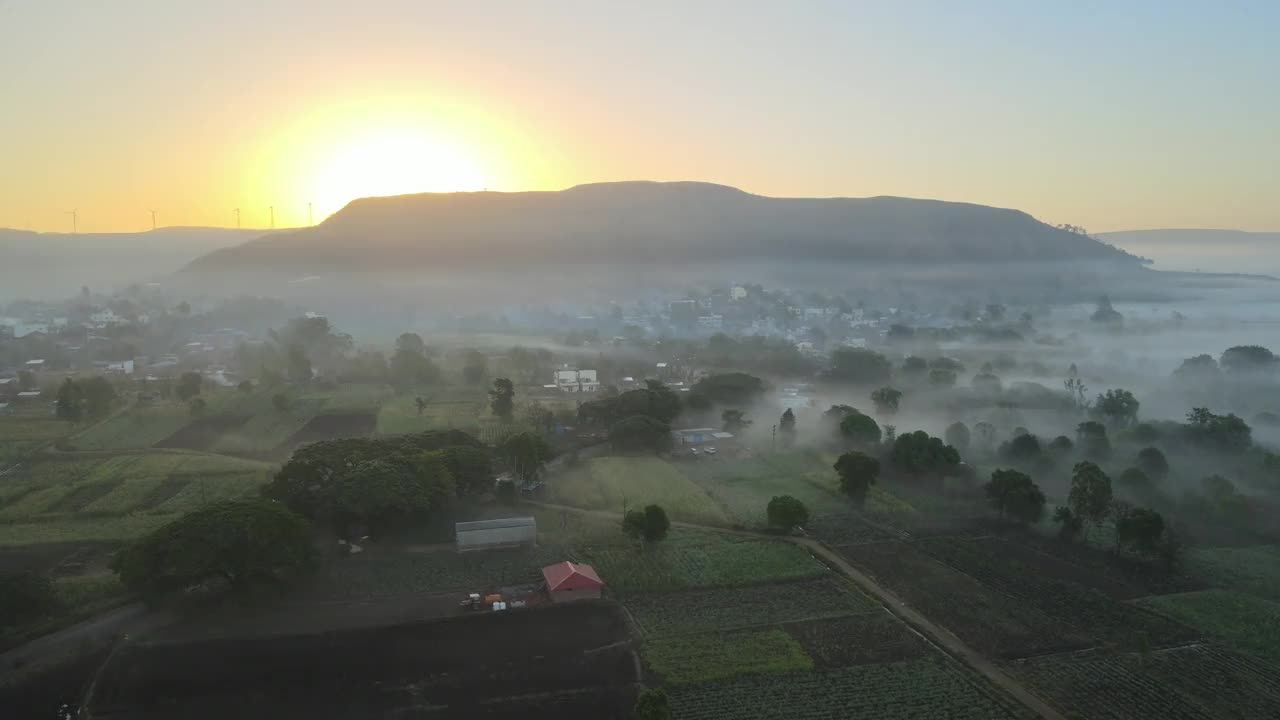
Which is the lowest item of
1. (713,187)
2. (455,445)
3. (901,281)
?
(455,445)

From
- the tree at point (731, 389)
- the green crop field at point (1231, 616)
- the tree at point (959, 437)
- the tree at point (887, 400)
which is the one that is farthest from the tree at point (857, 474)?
the tree at point (731, 389)

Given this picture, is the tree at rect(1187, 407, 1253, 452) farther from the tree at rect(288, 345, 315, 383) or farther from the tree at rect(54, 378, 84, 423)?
the tree at rect(54, 378, 84, 423)

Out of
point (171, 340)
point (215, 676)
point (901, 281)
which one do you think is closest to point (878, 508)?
point (215, 676)

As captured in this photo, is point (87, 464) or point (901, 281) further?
point (901, 281)

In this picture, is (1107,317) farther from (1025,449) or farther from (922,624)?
(922,624)

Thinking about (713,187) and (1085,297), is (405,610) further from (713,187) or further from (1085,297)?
(713,187)

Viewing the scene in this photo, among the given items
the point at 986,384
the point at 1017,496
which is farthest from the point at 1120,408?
the point at 1017,496

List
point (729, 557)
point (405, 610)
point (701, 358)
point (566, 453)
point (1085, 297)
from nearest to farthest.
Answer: point (405, 610) → point (729, 557) → point (566, 453) → point (701, 358) → point (1085, 297)
